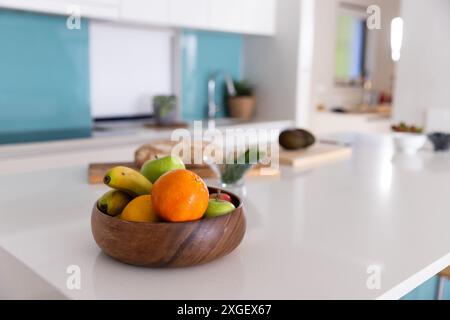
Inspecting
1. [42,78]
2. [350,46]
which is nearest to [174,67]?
[42,78]

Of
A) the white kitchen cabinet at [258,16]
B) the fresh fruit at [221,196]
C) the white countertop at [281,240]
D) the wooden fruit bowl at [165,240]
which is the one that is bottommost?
the white countertop at [281,240]

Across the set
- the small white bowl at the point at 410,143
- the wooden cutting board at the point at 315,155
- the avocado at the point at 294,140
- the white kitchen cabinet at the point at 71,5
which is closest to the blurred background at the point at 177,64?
the white kitchen cabinet at the point at 71,5

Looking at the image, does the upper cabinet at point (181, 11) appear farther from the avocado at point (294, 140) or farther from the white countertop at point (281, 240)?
the avocado at point (294, 140)

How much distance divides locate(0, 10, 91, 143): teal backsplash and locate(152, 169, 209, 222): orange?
2.21 meters

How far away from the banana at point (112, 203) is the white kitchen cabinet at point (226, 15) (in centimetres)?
296

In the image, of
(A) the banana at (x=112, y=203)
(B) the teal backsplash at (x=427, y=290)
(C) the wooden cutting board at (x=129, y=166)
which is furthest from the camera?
(B) the teal backsplash at (x=427, y=290)

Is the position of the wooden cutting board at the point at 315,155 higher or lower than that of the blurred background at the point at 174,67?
lower

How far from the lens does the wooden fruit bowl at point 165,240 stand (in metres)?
0.82

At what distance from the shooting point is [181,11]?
11.4ft

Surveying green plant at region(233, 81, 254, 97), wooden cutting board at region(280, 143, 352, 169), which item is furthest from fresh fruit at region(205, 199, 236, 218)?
green plant at region(233, 81, 254, 97)

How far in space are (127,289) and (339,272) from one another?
0.37 metres

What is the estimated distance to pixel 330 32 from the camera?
231 inches

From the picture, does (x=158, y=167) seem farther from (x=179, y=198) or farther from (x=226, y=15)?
(x=226, y=15)

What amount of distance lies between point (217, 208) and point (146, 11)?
8.67ft
